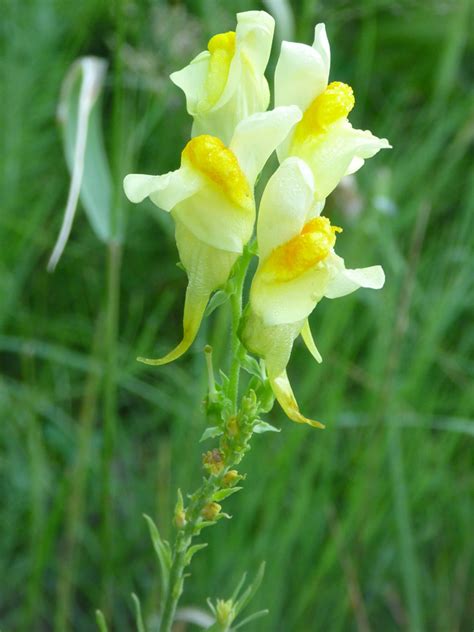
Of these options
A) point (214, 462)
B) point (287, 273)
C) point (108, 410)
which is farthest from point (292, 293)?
point (108, 410)

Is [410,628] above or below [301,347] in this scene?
below

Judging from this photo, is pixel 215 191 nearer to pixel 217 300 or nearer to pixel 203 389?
pixel 217 300

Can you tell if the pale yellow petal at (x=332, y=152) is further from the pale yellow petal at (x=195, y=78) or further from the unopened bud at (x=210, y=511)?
the unopened bud at (x=210, y=511)

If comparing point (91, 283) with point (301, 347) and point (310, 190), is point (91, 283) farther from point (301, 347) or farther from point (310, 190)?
point (310, 190)

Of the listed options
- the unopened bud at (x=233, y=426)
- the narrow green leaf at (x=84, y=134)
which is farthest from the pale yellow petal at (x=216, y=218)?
the narrow green leaf at (x=84, y=134)

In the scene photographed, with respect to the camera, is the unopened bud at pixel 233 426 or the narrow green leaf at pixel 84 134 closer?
the unopened bud at pixel 233 426

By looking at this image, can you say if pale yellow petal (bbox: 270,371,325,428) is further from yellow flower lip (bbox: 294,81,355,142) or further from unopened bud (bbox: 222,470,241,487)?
yellow flower lip (bbox: 294,81,355,142)

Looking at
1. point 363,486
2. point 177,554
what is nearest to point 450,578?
point 363,486
